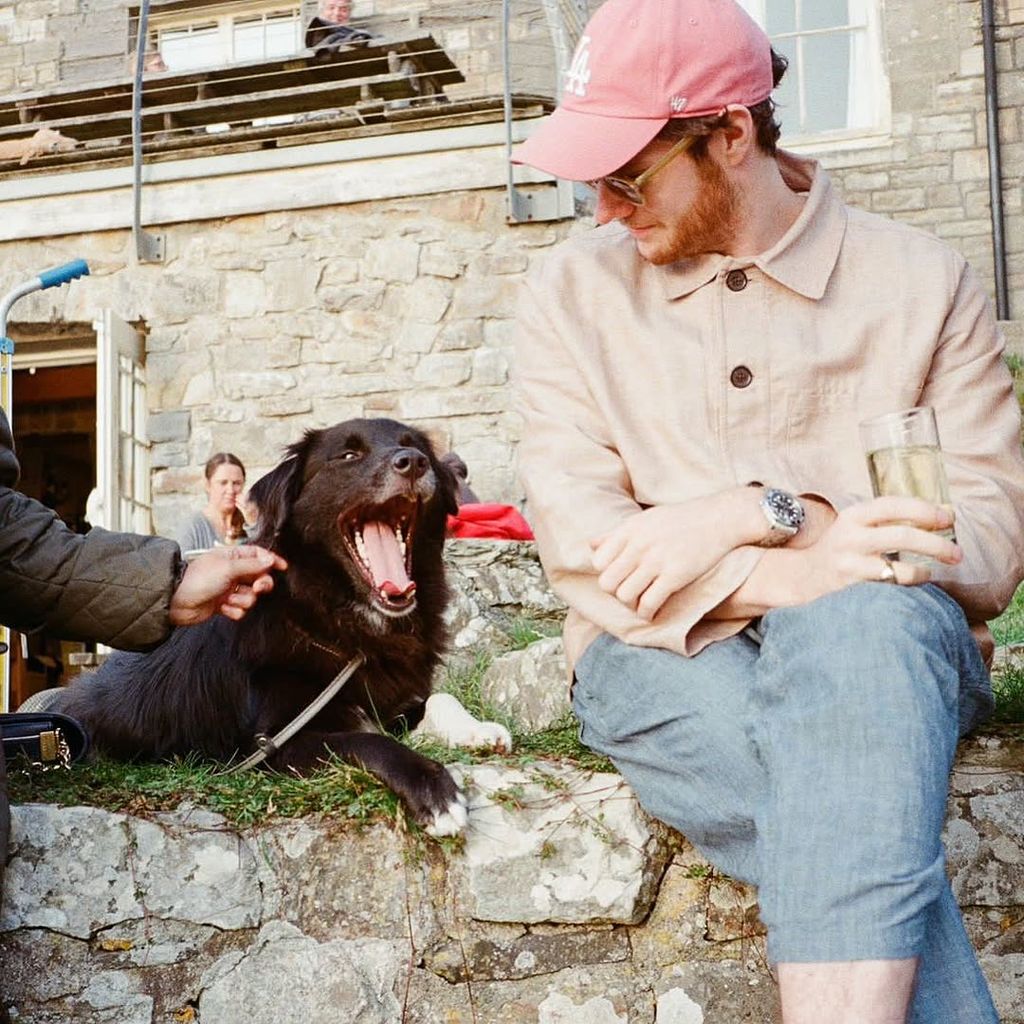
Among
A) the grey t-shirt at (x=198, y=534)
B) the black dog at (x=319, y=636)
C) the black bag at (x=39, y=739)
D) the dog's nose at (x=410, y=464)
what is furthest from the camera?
the grey t-shirt at (x=198, y=534)

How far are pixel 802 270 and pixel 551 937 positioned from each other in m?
1.16

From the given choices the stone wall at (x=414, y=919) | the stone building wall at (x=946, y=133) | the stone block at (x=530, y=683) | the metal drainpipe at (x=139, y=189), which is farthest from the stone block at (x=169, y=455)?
the stone wall at (x=414, y=919)

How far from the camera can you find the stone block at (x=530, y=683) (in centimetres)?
412

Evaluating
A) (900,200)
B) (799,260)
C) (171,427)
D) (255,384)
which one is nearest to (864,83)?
(900,200)

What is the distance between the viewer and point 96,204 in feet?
27.5

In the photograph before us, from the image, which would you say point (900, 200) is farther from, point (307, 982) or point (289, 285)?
point (307, 982)

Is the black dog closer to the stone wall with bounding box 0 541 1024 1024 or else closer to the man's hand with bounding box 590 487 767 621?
the stone wall with bounding box 0 541 1024 1024

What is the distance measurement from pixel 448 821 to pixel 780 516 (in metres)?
0.78

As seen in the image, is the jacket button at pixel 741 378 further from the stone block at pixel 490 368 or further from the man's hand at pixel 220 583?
the stone block at pixel 490 368

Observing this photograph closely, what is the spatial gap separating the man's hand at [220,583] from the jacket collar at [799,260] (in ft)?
2.91

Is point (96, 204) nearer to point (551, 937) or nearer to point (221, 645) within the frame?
point (221, 645)

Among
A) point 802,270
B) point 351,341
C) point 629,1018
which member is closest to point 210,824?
point 629,1018

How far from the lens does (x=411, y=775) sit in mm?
2131

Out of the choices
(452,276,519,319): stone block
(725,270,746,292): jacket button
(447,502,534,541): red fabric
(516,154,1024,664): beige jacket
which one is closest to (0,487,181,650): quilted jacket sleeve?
(516,154,1024,664): beige jacket
